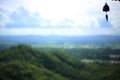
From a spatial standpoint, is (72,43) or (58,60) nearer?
(72,43)

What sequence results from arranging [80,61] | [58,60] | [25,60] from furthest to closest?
[58,60], [25,60], [80,61]

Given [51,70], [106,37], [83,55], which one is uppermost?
[106,37]

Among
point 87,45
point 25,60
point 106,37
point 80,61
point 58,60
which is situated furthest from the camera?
point 58,60

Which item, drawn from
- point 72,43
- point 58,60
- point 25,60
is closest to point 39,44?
point 72,43

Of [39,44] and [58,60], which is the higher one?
[39,44]

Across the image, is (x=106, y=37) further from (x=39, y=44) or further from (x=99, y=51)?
(x=39, y=44)

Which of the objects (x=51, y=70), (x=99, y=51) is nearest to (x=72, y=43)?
(x=99, y=51)

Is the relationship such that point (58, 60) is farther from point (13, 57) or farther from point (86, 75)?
point (86, 75)
